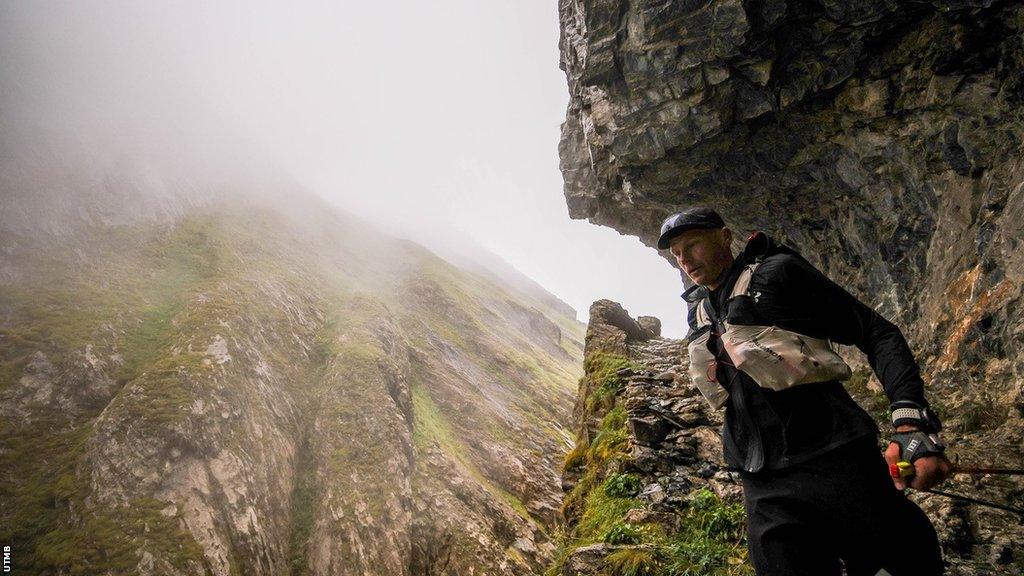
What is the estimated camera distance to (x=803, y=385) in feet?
10.5

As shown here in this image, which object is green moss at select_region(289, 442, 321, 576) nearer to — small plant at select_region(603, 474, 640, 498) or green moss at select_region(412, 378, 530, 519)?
green moss at select_region(412, 378, 530, 519)

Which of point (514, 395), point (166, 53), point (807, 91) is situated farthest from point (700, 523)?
point (166, 53)

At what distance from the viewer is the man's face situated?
151 inches

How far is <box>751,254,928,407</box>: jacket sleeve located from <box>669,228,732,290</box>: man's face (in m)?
0.45

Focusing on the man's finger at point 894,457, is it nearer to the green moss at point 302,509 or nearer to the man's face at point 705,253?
the man's face at point 705,253

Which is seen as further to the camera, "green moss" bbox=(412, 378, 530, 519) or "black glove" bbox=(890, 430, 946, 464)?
"green moss" bbox=(412, 378, 530, 519)

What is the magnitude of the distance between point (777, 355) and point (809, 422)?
542 millimetres

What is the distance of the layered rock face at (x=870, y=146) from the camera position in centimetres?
762

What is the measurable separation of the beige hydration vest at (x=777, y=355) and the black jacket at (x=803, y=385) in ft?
0.27

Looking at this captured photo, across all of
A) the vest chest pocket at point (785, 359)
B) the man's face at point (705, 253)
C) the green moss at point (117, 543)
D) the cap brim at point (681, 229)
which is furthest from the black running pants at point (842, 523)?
the green moss at point (117, 543)

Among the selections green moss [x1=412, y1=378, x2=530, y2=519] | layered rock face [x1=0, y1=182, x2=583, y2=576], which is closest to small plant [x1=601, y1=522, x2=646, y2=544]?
layered rock face [x1=0, y1=182, x2=583, y2=576]

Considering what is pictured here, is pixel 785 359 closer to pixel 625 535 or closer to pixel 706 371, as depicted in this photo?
pixel 706 371

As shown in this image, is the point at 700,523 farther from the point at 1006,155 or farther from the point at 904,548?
the point at 1006,155

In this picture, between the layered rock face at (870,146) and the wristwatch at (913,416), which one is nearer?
the wristwatch at (913,416)
